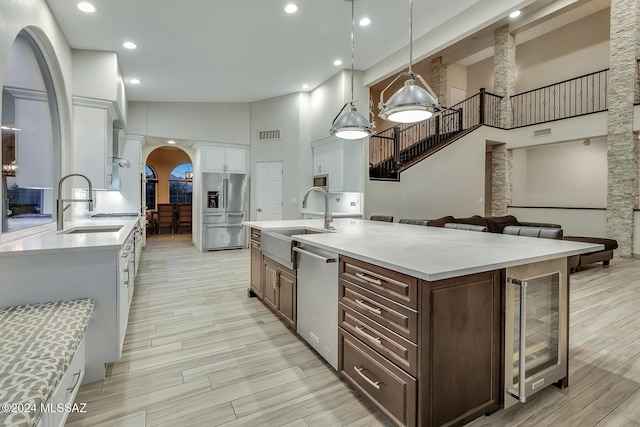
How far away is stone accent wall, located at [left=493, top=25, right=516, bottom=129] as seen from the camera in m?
8.27

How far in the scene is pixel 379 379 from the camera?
1.66m

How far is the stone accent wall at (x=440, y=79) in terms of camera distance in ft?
32.6

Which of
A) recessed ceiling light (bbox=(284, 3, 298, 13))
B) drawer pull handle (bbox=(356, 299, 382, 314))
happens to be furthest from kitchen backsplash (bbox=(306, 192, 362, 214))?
drawer pull handle (bbox=(356, 299, 382, 314))

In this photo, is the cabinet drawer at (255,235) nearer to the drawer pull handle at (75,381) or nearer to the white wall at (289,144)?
the drawer pull handle at (75,381)

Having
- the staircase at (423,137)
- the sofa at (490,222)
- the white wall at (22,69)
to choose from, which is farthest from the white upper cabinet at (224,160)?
the sofa at (490,222)

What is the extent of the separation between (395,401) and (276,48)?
4758 mm

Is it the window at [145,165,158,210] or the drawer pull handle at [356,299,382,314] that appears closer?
the drawer pull handle at [356,299,382,314]

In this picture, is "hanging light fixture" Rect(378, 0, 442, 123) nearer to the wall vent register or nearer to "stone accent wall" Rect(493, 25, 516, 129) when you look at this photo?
the wall vent register

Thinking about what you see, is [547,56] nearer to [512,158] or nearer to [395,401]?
[512,158]

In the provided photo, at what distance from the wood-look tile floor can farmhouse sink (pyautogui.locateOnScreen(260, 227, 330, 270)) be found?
0.64 metres

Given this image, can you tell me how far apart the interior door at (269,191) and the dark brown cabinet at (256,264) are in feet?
11.4

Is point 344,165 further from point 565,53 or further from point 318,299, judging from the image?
point 565,53

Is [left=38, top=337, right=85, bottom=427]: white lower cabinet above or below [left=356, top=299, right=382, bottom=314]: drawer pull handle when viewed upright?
below

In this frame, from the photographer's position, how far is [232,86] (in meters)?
6.19
